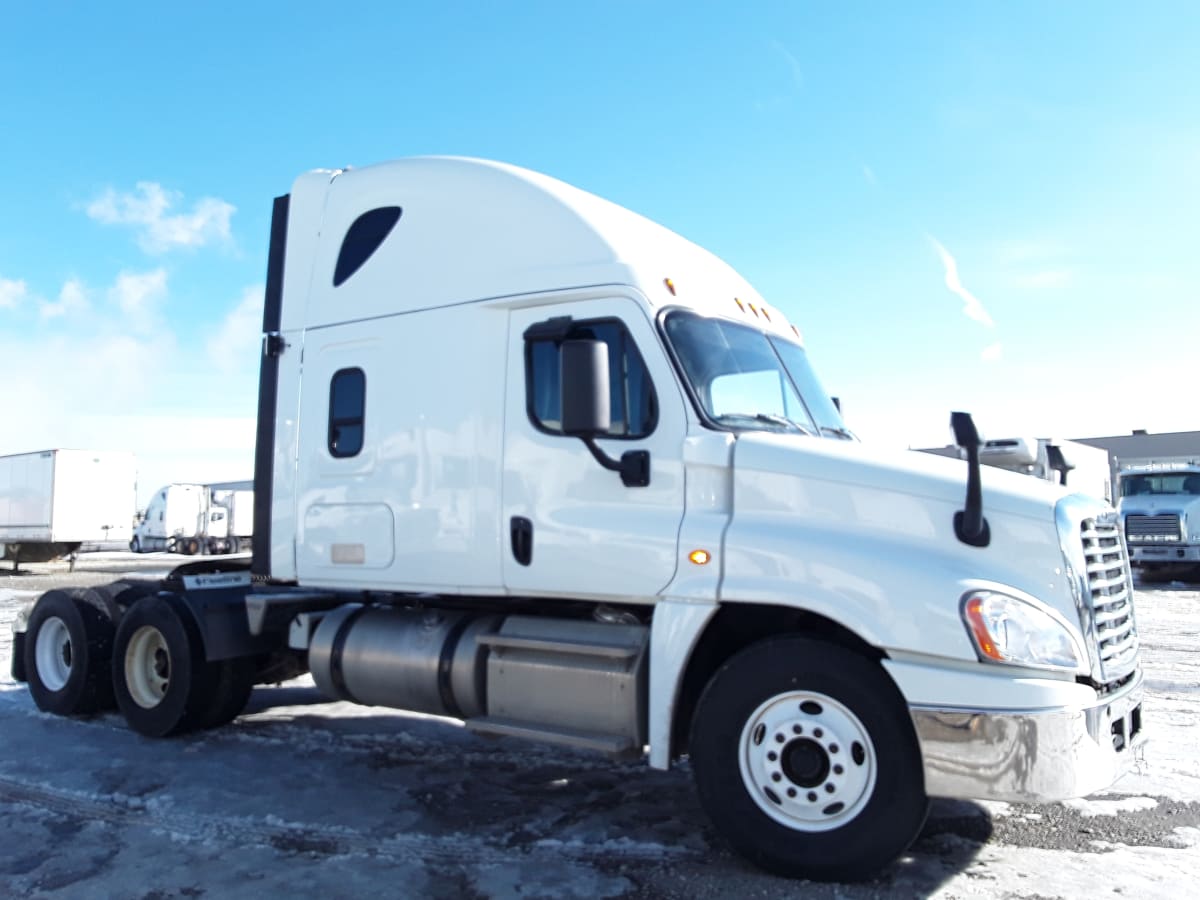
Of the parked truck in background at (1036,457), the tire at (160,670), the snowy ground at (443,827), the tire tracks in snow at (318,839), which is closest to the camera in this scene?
the snowy ground at (443,827)

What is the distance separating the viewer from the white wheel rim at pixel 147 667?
23.2ft

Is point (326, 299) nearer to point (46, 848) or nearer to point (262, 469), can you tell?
point (262, 469)

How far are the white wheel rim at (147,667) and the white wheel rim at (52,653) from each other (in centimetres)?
112

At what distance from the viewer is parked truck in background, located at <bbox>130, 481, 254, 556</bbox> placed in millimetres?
41312

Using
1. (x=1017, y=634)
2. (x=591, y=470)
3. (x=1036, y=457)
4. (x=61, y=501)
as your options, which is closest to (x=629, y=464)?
(x=591, y=470)

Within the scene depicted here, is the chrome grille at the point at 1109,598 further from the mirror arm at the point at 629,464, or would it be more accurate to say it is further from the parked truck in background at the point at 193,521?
the parked truck in background at the point at 193,521

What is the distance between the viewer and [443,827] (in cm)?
495

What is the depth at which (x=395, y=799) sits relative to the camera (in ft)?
17.9

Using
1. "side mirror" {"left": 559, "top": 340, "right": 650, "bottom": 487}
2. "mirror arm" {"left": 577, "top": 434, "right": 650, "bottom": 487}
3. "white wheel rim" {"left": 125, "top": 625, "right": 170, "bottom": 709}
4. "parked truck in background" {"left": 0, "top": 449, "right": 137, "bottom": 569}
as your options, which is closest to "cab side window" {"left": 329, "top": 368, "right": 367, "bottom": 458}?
"mirror arm" {"left": 577, "top": 434, "right": 650, "bottom": 487}

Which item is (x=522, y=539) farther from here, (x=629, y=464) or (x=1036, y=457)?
(x=1036, y=457)

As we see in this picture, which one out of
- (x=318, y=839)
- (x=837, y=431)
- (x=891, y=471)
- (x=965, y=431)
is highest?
(x=837, y=431)

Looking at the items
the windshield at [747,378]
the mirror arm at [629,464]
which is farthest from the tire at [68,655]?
the windshield at [747,378]

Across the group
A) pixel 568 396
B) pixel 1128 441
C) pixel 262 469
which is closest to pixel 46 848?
pixel 262 469

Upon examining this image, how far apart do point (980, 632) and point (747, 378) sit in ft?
5.95
